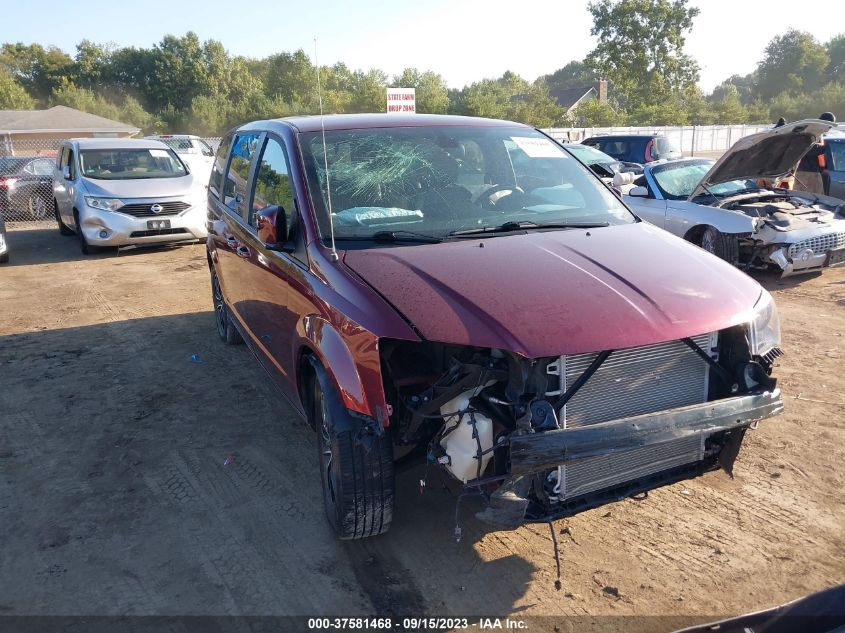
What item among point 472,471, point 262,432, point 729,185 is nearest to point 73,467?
point 262,432

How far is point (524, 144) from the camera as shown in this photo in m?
4.33

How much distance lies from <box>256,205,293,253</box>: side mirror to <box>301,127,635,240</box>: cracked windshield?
196 mm

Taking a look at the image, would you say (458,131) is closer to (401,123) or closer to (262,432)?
(401,123)

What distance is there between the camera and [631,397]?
9.18ft

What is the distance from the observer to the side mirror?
3.46 metres

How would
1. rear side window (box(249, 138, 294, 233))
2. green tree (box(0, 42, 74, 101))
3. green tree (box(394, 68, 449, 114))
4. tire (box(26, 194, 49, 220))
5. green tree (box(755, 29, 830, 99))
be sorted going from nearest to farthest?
rear side window (box(249, 138, 294, 233))
tire (box(26, 194, 49, 220))
green tree (box(394, 68, 449, 114))
green tree (box(0, 42, 74, 101))
green tree (box(755, 29, 830, 99))

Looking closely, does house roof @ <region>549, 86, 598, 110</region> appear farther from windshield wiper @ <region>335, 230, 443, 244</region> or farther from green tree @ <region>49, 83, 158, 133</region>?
windshield wiper @ <region>335, 230, 443, 244</region>

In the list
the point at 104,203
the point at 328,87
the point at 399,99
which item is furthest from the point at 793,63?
the point at 104,203

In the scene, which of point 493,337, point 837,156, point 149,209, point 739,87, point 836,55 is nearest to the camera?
point 493,337

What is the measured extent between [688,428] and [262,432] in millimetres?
2846

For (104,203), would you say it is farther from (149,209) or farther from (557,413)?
(557,413)

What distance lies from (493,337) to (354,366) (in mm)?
631

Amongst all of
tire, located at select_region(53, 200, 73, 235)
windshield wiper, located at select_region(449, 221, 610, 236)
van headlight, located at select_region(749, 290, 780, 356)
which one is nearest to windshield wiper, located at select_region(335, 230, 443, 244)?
windshield wiper, located at select_region(449, 221, 610, 236)

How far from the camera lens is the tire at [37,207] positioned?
50.4ft
